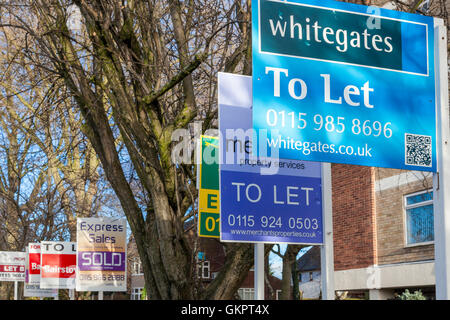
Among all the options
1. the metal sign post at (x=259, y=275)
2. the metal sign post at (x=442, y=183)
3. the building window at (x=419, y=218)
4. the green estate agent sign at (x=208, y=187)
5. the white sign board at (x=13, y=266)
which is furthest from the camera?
the white sign board at (x=13, y=266)

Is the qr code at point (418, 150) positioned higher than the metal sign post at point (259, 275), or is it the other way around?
the qr code at point (418, 150)

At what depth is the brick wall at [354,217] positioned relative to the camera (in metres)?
25.0

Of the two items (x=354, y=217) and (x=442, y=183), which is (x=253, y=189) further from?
(x=354, y=217)

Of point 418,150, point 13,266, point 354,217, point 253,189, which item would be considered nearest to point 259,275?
point 253,189

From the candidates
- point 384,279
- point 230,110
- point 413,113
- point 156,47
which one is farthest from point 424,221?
point 413,113

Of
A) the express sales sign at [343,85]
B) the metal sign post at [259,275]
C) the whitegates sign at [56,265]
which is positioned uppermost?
the express sales sign at [343,85]

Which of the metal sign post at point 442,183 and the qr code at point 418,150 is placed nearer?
the metal sign post at point 442,183

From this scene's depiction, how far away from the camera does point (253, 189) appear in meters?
8.82

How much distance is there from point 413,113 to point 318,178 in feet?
9.34

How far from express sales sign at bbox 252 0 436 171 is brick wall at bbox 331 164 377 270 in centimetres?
1884

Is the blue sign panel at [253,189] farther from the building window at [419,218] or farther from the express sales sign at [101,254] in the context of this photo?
the building window at [419,218]

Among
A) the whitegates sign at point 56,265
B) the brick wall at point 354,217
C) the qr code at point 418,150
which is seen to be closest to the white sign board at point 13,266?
the whitegates sign at point 56,265

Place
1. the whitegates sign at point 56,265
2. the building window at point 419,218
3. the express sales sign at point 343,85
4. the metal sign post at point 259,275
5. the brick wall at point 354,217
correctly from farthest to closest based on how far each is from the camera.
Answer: the brick wall at point 354,217
the whitegates sign at point 56,265
the building window at point 419,218
the metal sign post at point 259,275
the express sales sign at point 343,85

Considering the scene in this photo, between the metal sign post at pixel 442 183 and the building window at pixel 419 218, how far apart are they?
1557 centimetres
